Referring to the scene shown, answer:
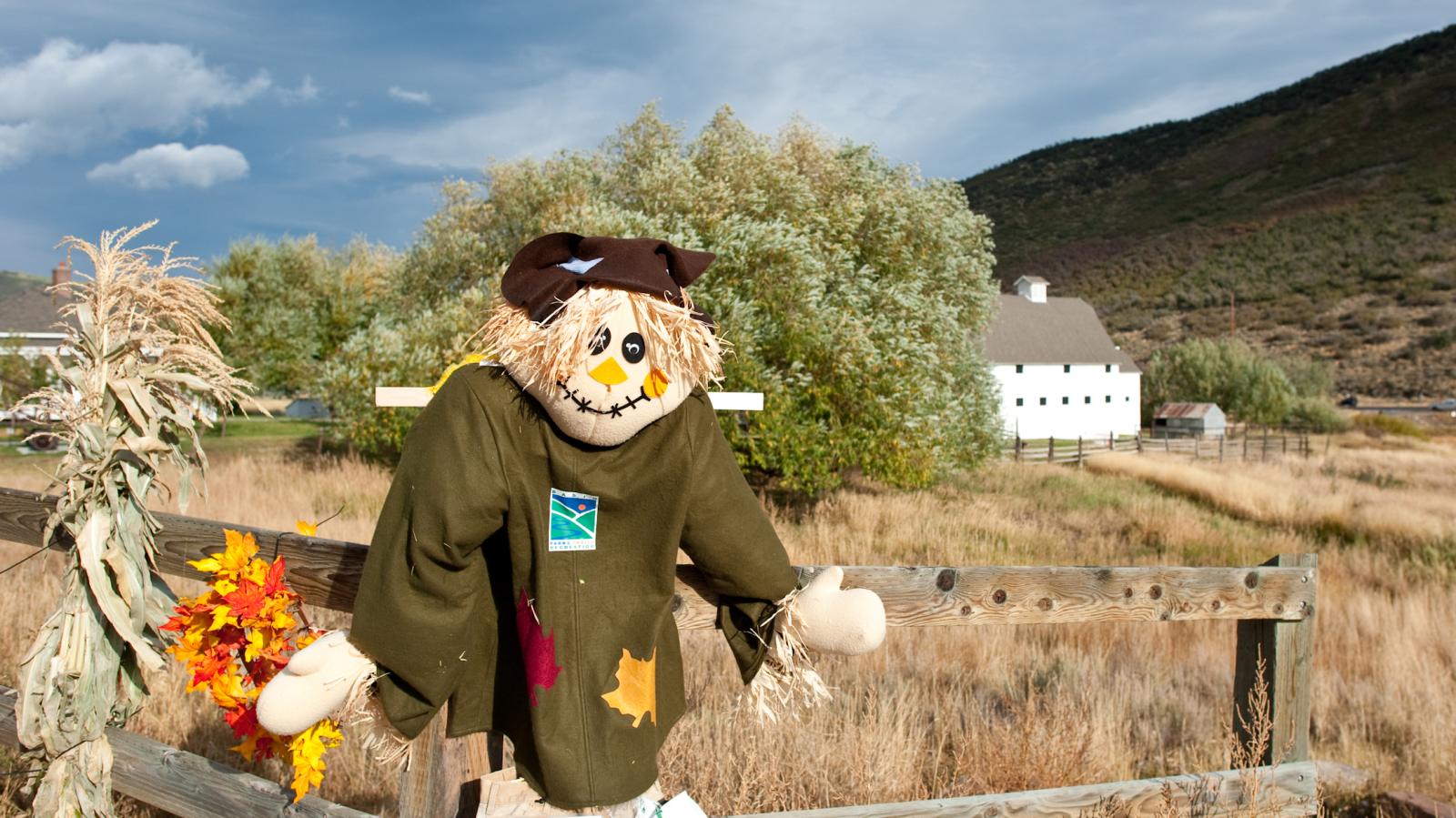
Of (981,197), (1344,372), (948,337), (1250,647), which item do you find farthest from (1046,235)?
(1250,647)

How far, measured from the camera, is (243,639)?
1.90 meters

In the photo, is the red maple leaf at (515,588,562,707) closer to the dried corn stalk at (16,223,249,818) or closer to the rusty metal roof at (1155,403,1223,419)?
the dried corn stalk at (16,223,249,818)

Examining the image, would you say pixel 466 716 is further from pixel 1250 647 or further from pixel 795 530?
pixel 795 530

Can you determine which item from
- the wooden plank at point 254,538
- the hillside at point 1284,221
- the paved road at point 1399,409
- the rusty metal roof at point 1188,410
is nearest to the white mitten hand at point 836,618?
the wooden plank at point 254,538

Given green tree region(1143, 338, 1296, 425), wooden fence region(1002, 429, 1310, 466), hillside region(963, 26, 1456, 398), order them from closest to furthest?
wooden fence region(1002, 429, 1310, 466)
green tree region(1143, 338, 1296, 425)
hillside region(963, 26, 1456, 398)

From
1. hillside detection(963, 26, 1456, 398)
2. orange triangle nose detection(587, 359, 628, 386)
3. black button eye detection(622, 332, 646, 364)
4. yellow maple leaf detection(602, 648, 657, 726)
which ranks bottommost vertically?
yellow maple leaf detection(602, 648, 657, 726)

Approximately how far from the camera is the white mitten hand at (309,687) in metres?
1.66

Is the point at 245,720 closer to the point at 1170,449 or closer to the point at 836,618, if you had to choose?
the point at 836,618

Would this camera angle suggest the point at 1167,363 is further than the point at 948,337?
Yes

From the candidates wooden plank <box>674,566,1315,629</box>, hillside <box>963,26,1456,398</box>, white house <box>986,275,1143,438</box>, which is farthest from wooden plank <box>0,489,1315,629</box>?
hillside <box>963,26,1456,398</box>

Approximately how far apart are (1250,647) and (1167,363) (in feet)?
141

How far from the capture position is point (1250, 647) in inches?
129

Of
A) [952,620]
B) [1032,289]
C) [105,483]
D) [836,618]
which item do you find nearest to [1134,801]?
[952,620]

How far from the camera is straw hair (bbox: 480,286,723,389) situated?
1741mm
